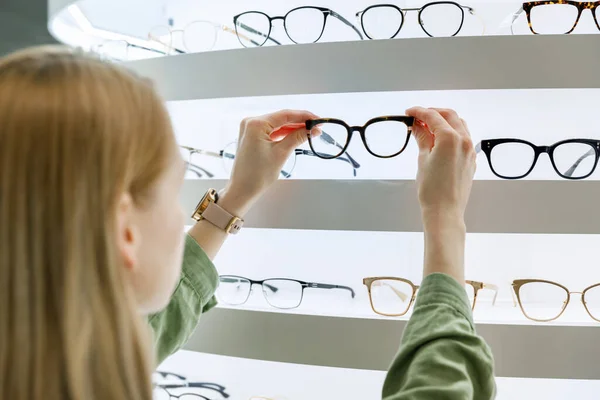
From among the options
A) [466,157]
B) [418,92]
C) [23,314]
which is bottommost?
[23,314]

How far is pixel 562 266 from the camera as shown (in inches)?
27.6

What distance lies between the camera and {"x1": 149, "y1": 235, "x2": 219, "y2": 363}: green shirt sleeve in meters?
0.60

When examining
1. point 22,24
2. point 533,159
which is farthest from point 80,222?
point 22,24

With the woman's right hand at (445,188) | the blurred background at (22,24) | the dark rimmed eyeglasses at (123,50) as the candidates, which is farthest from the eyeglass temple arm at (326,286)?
the blurred background at (22,24)

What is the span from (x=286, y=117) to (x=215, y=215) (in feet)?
0.46

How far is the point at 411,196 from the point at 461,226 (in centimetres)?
8

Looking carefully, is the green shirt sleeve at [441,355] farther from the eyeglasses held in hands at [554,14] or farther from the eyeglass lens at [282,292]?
the eyeglasses held in hands at [554,14]

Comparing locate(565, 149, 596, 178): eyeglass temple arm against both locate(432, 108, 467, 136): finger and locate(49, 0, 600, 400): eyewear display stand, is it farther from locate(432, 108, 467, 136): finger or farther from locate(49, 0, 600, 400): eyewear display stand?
locate(432, 108, 467, 136): finger

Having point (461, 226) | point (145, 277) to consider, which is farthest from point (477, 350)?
point (145, 277)

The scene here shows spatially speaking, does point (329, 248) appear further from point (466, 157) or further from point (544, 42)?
point (544, 42)

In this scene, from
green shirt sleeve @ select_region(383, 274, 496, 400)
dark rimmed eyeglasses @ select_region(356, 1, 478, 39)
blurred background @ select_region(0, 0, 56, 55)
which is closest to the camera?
green shirt sleeve @ select_region(383, 274, 496, 400)

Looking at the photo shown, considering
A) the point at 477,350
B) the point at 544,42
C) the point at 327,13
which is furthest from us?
the point at 327,13

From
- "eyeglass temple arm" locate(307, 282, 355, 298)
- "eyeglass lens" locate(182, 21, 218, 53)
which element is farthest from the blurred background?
"eyeglass temple arm" locate(307, 282, 355, 298)

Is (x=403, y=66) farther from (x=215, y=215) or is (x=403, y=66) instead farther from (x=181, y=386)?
(x=181, y=386)
